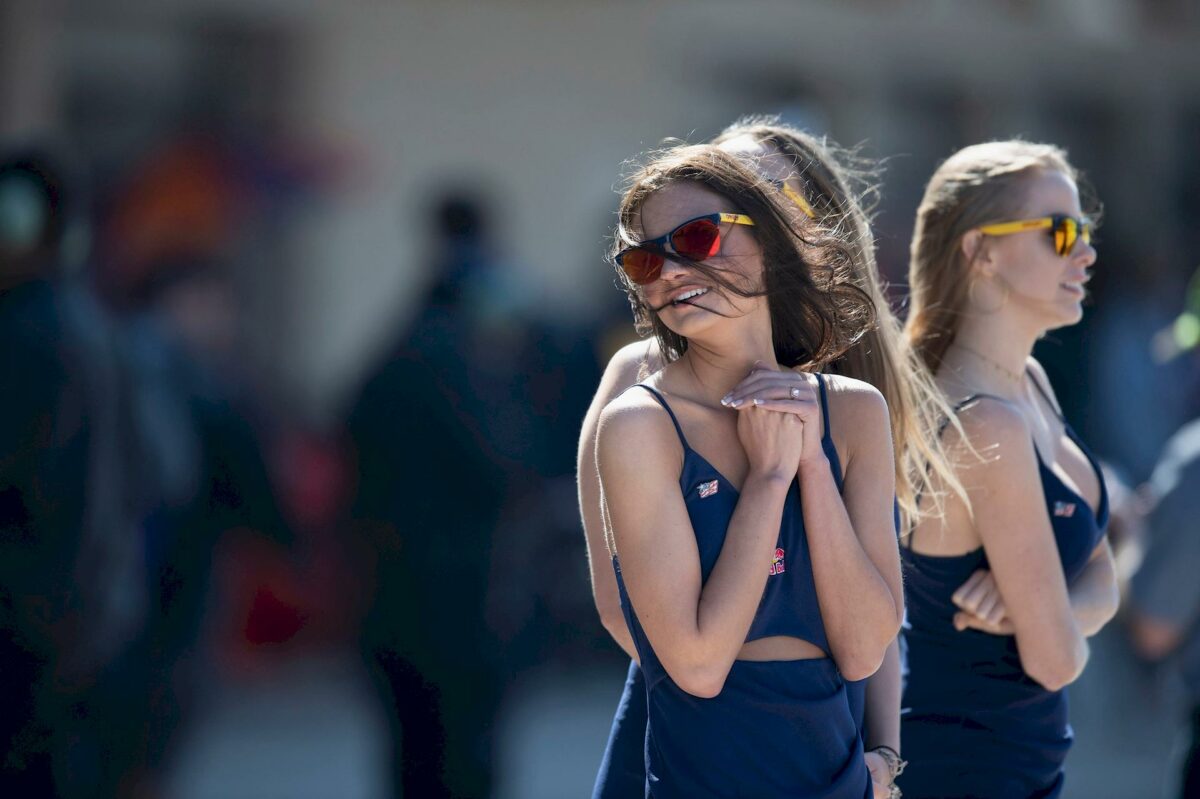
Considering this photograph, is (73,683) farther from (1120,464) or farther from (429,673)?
(1120,464)

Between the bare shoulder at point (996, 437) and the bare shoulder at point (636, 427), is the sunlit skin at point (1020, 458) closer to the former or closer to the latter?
the bare shoulder at point (996, 437)

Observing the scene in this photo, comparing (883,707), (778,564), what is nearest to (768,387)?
(778,564)

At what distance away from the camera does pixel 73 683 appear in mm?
3975

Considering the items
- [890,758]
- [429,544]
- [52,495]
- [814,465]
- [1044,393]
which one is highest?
[814,465]

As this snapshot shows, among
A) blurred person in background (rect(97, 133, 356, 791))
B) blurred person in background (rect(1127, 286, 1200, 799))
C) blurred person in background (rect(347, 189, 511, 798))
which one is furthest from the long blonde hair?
blurred person in background (rect(97, 133, 356, 791))

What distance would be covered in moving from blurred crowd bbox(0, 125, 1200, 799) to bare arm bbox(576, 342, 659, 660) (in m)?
1.79

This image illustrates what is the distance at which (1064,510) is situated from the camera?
2.80 metres

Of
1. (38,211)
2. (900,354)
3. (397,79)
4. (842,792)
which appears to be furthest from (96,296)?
(842,792)

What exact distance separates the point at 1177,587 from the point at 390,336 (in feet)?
8.70

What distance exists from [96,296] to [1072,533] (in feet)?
17.5

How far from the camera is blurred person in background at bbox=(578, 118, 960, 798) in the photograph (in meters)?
2.40

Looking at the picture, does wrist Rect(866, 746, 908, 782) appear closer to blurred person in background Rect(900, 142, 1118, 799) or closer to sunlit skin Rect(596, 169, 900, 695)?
sunlit skin Rect(596, 169, 900, 695)

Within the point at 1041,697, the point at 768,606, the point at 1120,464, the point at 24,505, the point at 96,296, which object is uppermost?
the point at 768,606

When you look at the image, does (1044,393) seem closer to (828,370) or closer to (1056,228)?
(1056,228)
